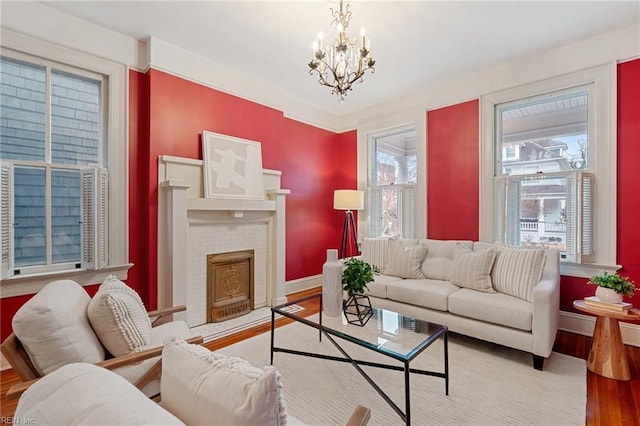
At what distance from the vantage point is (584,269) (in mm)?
3053

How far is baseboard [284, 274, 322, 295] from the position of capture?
4.61 metres

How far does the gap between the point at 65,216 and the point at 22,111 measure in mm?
969

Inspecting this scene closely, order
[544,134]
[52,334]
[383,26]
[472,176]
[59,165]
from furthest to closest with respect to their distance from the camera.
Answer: [472,176] < [544,134] < [383,26] < [59,165] < [52,334]

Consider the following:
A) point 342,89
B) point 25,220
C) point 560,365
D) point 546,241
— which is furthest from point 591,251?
point 25,220

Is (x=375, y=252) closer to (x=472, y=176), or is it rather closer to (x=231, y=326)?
(x=472, y=176)

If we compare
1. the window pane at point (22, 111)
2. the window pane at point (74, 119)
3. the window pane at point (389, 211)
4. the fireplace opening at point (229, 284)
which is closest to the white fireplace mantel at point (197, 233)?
the fireplace opening at point (229, 284)

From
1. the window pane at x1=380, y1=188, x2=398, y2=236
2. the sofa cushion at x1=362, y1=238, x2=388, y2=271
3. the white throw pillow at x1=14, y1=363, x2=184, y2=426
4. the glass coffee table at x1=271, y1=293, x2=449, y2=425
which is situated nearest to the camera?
the white throw pillow at x1=14, y1=363, x2=184, y2=426

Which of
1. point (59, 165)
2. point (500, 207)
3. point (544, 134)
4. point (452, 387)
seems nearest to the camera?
point (452, 387)

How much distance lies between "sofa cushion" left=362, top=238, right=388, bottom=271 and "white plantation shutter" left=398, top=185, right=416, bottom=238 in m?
0.75

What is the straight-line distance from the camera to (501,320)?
254cm

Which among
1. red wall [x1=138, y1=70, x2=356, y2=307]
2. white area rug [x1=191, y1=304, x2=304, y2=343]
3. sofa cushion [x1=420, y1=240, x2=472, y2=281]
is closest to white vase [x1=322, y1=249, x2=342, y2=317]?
white area rug [x1=191, y1=304, x2=304, y2=343]

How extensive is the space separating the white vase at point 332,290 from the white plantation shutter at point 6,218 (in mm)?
2625

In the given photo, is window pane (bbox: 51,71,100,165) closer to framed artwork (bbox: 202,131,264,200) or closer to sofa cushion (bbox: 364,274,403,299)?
framed artwork (bbox: 202,131,264,200)

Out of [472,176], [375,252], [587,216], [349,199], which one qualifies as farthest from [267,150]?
[587,216]
